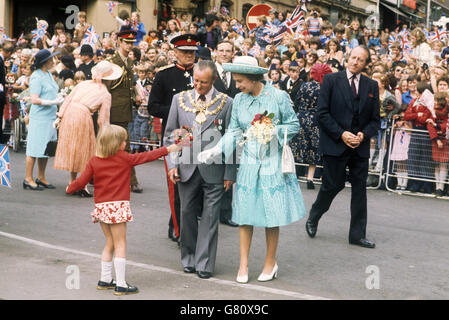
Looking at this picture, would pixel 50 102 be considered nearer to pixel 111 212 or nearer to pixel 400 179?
pixel 111 212

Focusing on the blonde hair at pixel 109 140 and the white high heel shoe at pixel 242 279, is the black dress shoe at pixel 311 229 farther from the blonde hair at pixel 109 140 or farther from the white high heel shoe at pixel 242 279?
the blonde hair at pixel 109 140

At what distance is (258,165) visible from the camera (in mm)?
6488

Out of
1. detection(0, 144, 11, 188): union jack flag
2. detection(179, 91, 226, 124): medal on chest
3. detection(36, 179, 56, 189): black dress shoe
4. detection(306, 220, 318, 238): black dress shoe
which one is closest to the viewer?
detection(179, 91, 226, 124): medal on chest

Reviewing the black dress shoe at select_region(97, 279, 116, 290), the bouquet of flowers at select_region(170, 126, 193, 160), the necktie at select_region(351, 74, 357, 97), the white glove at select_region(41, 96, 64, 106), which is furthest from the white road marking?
the white glove at select_region(41, 96, 64, 106)

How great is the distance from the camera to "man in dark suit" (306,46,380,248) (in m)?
8.14

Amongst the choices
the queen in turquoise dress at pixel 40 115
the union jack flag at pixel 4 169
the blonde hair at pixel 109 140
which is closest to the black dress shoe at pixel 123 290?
the blonde hair at pixel 109 140

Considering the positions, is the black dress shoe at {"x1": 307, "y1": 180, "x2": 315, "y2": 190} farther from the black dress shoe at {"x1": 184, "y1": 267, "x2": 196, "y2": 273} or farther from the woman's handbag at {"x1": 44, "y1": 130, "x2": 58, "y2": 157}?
the black dress shoe at {"x1": 184, "y1": 267, "x2": 196, "y2": 273}

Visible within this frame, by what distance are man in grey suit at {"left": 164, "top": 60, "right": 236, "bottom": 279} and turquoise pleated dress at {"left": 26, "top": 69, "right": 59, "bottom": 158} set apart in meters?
4.80

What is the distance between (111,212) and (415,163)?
761 cm

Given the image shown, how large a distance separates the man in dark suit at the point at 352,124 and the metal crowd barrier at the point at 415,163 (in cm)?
425

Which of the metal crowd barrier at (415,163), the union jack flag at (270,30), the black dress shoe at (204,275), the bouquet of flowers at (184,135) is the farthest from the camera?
the union jack flag at (270,30)

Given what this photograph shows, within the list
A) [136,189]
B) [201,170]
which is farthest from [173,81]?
[136,189]

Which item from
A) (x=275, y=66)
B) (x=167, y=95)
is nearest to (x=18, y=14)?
(x=275, y=66)

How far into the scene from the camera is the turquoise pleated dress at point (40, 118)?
436 inches
